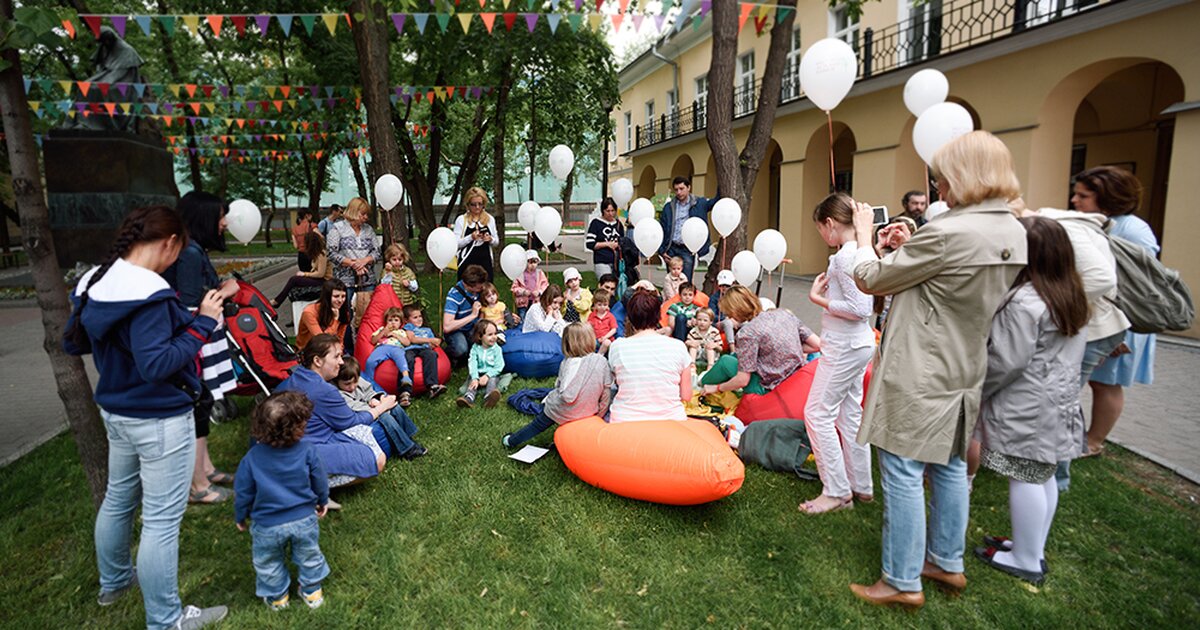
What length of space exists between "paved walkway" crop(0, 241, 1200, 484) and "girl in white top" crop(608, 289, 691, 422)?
3.57 metres

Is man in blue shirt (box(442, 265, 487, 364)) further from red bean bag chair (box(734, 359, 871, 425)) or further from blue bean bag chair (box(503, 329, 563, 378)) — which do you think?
red bean bag chair (box(734, 359, 871, 425))

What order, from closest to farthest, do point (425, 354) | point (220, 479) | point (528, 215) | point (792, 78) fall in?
point (220, 479) < point (425, 354) < point (528, 215) < point (792, 78)

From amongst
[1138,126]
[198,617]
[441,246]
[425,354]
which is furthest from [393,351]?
[1138,126]

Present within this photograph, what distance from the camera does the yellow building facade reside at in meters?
7.74

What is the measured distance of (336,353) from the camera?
389 centimetres

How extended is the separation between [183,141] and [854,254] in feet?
79.0

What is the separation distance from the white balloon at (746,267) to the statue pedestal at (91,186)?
5.61 m

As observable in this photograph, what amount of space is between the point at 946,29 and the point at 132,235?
12389 millimetres

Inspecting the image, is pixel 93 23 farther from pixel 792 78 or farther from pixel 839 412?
pixel 792 78

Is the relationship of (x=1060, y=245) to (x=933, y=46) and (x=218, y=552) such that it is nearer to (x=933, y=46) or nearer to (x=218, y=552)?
(x=218, y=552)

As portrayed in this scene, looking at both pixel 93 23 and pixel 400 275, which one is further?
pixel 93 23

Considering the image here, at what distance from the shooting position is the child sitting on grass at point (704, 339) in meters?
6.06

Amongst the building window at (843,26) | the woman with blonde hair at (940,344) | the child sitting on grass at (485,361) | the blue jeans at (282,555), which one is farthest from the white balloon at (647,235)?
the building window at (843,26)

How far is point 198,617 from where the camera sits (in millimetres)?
2713
